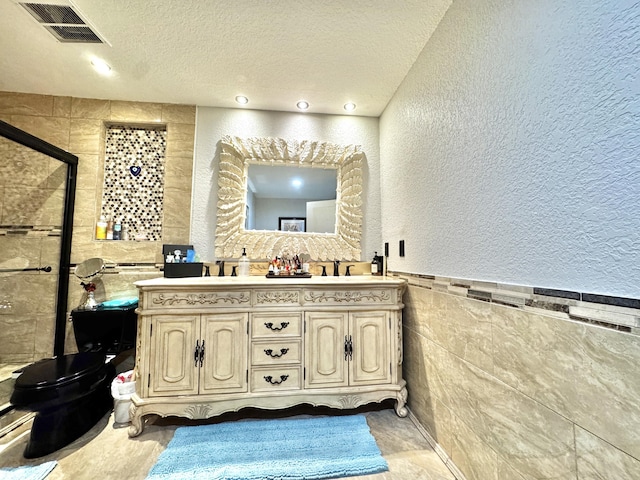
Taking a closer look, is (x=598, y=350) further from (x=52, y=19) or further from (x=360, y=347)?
(x=52, y=19)

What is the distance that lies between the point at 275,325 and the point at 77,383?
1113 mm

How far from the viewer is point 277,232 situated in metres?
2.24

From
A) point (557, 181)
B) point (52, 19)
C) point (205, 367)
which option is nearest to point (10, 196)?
point (52, 19)

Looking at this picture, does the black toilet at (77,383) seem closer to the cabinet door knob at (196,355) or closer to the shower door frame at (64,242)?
the shower door frame at (64,242)

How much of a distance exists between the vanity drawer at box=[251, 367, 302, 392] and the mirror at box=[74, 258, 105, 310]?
1.44 m

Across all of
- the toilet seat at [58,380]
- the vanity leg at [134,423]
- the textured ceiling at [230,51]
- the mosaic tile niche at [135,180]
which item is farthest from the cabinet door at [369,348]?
the mosaic tile niche at [135,180]

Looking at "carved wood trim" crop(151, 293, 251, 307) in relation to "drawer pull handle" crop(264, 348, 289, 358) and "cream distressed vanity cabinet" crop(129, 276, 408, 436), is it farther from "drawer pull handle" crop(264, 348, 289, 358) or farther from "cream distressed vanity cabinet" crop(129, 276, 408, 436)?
"drawer pull handle" crop(264, 348, 289, 358)

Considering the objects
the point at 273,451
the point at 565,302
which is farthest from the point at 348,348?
the point at 565,302

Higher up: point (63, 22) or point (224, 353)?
point (63, 22)

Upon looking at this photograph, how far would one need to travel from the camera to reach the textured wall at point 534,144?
0.67m

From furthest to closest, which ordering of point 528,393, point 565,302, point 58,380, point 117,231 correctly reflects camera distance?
point 117,231 < point 58,380 < point 528,393 < point 565,302

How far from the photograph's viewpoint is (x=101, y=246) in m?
2.12

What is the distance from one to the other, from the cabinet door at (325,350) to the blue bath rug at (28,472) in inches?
50.9

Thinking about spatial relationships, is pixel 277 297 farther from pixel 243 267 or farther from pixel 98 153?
pixel 98 153
